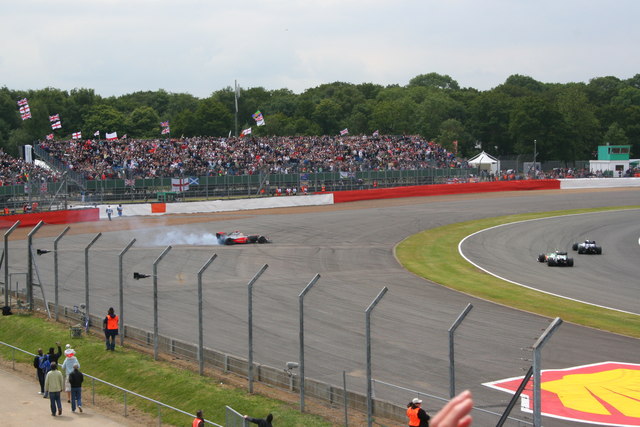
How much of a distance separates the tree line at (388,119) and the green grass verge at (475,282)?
189 feet

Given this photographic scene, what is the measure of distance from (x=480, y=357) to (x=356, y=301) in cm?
805

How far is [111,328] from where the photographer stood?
20.9m

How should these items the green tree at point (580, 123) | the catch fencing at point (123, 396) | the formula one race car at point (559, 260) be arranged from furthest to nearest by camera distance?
the green tree at point (580, 123)
the formula one race car at point (559, 260)
the catch fencing at point (123, 396)

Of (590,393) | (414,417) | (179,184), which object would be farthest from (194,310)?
(179,184)

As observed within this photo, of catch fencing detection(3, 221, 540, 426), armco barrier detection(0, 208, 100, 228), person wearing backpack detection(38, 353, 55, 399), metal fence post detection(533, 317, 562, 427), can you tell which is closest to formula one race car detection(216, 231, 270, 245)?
catch fencing detection(3, 221, 540, 426)

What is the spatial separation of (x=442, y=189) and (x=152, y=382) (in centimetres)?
5853

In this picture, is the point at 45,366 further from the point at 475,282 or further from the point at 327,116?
the point at 327,116

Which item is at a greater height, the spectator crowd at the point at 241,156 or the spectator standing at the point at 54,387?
the spectator crowd at the point at 241,156

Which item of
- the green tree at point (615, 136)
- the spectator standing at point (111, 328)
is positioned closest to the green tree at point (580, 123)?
the green tree at point (615, 136)

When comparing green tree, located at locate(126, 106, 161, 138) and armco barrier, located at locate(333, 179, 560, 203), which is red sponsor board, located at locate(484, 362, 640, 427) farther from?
green tree, located at locate(126, 106, 161, 138)

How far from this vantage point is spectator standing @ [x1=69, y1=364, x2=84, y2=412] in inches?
686

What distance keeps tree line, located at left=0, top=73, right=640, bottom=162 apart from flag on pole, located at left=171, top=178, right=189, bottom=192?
4217 cm

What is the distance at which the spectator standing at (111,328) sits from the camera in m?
20.9

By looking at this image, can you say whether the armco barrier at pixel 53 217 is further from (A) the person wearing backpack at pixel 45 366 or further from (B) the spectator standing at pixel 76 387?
(B) the spectator standing at pixel 76 387
